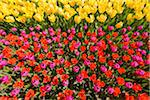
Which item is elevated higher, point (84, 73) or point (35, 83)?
point (84, 73)

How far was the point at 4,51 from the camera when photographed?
3688 mm

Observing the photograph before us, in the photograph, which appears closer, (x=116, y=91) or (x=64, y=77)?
(x=116, y=91)

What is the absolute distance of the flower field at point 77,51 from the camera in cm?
327

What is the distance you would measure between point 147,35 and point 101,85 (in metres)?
0.85

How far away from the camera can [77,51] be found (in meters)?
3.50

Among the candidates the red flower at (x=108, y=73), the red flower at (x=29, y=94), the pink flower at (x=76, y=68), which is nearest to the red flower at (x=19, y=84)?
the red flower at (x=29, y=94)

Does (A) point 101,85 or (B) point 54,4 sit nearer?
(A) point 101,85

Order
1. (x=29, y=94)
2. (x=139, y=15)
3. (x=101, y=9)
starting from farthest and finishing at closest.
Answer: (x=101, y=9) → (x=139, y=15) → (x=29, y=94)

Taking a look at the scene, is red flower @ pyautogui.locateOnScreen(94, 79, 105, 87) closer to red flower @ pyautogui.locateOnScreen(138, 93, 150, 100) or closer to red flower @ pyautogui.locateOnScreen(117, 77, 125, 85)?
red flower @ pyautogui.locateOnScreen(117, 77, 125, 85)

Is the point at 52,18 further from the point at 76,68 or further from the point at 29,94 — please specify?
the point at 29,94

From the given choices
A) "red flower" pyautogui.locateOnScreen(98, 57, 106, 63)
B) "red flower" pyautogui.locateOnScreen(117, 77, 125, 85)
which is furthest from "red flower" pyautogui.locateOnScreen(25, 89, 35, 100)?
"red flower" pyautogui.locateOnScreen(117, 77, 125, 85)

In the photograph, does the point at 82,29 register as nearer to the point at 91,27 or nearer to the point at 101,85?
the point at 91,27

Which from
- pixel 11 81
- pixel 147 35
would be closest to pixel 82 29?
pixel 147 35

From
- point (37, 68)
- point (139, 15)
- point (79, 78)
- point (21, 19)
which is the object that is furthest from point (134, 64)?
point (21, 19)
